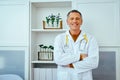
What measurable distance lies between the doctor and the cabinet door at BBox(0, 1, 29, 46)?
646 millimetres

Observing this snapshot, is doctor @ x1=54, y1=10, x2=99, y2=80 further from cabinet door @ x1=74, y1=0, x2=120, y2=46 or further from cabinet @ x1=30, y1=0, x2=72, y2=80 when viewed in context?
cabinet @ x1=30, y1=0, x2=72, y2=80

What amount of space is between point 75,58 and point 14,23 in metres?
1.06

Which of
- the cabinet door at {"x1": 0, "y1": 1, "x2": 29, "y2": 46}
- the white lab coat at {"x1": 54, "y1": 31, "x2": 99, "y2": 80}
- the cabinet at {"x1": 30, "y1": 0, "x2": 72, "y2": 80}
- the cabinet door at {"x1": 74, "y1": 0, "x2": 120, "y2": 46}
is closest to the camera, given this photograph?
the white lab coat at {"x1": 54, "y1": 31, "x2": 99, "y2": 80}

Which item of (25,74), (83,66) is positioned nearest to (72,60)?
(83,66)

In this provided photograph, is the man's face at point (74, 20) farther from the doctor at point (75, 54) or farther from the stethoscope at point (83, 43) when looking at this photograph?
the stethoscope at point (83, 43)

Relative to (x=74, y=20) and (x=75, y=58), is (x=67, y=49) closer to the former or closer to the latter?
(x=75, y=58)

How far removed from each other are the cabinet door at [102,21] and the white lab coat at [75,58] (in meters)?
0.32

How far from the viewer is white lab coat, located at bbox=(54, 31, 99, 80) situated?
81.5 inches

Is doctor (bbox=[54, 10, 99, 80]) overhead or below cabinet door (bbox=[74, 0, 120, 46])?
below

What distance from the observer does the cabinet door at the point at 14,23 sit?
2.58 metres

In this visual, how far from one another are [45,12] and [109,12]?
3.26 ft

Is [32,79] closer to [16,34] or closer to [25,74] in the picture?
[25,74]

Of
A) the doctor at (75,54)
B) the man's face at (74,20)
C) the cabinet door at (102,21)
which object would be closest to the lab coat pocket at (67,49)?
the doctor at (75,54)

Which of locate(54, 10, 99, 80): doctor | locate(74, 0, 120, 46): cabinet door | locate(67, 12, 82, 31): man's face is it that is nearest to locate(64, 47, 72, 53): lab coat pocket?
locate(54, 10, 99, 80): doctor
